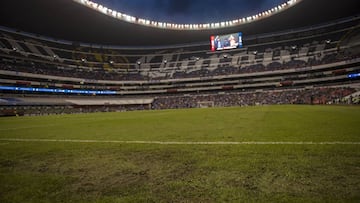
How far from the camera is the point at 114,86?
74.8m

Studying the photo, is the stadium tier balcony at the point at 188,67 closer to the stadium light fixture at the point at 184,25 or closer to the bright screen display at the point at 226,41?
the bright screen display at the point at 226,41

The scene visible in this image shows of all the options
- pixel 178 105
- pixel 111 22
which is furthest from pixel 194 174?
pixel 111 22

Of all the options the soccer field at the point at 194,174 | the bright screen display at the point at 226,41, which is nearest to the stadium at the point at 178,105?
the soccer field at the point at 194,174

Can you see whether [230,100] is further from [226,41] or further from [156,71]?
[156,71]

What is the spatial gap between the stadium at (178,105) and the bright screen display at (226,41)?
0.31 m

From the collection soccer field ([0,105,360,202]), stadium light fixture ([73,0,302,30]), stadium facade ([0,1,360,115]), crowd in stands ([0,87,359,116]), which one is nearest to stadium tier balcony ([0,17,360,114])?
stadium facade ([0,1,360,115])

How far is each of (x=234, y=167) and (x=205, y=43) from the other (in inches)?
3411

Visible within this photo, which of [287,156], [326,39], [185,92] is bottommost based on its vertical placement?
[287,156]

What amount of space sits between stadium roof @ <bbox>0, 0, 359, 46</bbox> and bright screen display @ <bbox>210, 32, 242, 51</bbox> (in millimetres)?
A: 3612

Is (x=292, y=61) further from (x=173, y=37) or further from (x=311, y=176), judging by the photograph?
(x=311, y=176)

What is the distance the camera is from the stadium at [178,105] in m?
2.76

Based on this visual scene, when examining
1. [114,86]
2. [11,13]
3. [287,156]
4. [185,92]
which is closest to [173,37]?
[185,92]

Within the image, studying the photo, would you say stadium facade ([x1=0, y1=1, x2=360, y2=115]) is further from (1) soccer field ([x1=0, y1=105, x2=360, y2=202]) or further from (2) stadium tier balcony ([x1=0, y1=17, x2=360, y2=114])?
(1) soccer field ([x1=0, y1=105, x2=360, y2=202])

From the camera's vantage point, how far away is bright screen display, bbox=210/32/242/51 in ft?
226
